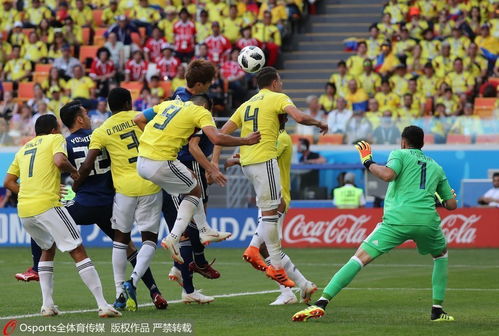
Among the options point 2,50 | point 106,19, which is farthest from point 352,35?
point 2,50

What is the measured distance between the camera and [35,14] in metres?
34.3

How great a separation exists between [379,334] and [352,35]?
72.3 ft

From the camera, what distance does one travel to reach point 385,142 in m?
24.8

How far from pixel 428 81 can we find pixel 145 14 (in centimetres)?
939

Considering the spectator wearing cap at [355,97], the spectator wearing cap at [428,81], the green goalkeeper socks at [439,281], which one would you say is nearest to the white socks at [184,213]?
the green goalkeeper socks at [439,281]

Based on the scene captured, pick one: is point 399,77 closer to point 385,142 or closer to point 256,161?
point 385,142

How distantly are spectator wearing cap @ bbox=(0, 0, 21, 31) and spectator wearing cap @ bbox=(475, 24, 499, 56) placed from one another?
45.1 feet

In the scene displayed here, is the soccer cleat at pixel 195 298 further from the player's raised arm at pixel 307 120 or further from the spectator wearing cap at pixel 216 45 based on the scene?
the spectator wearing cap at pixel 216 45

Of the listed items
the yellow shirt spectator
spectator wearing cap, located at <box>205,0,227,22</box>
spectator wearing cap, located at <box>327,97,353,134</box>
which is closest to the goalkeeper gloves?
spectator wearing cap, located at <box>327,97,353,134</box>

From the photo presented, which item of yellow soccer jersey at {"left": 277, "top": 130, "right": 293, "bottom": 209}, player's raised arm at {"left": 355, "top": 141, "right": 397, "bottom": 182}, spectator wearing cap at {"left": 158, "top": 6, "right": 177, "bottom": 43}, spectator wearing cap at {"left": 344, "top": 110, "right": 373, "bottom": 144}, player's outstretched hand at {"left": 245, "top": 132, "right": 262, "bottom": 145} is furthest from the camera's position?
spectator wearing cap at {"left": 158, "top": 6, "right": 177, "bottom": 43}

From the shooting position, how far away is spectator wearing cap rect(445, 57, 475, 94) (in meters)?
27.6

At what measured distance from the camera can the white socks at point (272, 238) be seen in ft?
43.4

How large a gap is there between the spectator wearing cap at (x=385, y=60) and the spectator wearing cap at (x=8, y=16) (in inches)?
446

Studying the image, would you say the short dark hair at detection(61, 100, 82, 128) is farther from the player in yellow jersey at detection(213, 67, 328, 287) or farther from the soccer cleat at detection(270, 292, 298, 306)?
the soccer cleat at detection(270, 292, 298, 306)
